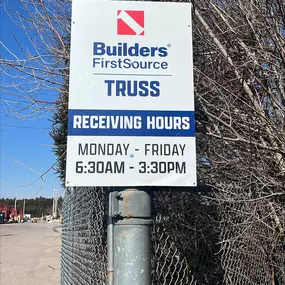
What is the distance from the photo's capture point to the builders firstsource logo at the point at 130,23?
2367 mm

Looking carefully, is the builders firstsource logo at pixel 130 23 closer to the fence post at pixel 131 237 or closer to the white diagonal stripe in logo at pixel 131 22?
the white diagonal stripe in logo at pixel 131 22

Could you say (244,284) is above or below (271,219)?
below

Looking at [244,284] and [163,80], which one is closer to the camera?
[163,80]

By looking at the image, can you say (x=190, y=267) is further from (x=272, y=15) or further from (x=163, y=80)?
(x=272, y=15)

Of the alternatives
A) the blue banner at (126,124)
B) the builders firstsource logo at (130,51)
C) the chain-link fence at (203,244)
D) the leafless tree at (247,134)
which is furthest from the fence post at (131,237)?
the leafless tree at (247,134)

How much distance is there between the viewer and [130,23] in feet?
7.82

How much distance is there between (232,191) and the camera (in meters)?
3.18

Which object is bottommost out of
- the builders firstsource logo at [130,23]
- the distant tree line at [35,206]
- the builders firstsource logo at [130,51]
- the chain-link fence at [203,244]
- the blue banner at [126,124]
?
the chain-link fence at [203,244]

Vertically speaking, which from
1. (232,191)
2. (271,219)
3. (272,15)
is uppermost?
(272,15)

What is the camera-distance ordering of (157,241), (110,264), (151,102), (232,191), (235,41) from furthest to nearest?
1. (235,41)
2. (232,191)
3. (157,241)
4. (151,102)
5. (110,264)

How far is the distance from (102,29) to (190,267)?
72.5 inches

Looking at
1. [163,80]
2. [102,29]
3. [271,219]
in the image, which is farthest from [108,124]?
[271,219]

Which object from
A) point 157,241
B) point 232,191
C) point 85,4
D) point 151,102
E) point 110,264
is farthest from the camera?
point 232,191

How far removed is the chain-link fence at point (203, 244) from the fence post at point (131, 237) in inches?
33.8
